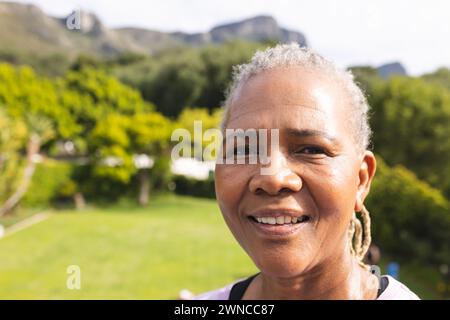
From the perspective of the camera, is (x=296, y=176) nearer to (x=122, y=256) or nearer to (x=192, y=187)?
(x=122, y=256)

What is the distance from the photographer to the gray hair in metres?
0.98

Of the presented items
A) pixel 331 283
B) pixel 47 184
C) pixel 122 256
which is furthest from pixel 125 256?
pixel 331 283

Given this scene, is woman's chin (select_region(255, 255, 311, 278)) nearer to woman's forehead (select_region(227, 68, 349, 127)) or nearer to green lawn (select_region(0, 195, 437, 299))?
woman's forehead (select_region(227, 68, 349, 127))

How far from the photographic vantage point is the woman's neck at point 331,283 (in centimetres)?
105

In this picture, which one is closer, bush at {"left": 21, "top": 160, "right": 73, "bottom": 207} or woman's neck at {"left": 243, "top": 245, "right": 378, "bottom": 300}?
woman's neck at {"left": 243, "top": 245, "right": 378, "bottom": 300}

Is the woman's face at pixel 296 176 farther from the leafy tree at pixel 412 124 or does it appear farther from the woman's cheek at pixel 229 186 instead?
the leafy tree at pixel 412 124

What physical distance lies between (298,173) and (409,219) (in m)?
10.6

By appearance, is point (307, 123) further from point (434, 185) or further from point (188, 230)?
point (188, 230)

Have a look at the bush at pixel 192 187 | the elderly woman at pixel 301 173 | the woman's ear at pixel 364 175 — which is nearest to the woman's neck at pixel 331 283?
the elderly woman at pixel 301 173

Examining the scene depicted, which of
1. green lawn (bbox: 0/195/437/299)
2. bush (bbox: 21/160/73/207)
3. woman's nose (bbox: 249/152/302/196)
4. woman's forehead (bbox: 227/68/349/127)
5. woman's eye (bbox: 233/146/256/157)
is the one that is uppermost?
bush (bbox: 21/160/73/207)

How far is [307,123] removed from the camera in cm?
91

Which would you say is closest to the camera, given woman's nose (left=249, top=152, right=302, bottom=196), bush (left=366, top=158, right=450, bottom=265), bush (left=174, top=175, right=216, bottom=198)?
woman's nose (left=249, top=152, right=302, bottom=196)

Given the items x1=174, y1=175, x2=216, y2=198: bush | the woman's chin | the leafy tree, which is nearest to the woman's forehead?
the woman's chin

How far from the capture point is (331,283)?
41.6 inches
